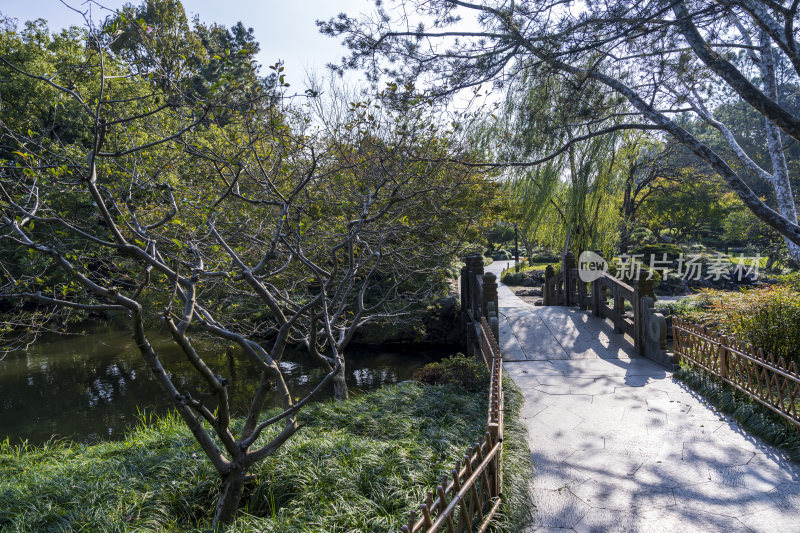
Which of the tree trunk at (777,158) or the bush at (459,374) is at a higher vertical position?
the tree trunk at (777,158)

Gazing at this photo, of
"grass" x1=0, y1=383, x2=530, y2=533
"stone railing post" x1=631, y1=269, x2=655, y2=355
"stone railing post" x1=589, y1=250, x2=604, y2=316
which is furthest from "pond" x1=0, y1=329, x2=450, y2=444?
"stone railing post" x1=631, y1=269, x2=655, y2=355

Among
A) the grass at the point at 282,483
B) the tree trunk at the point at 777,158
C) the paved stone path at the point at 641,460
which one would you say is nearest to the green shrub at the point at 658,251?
the tree trunk at the point at 777,158

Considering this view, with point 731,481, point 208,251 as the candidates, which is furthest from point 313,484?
point 208,251

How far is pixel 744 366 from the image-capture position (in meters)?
5.59

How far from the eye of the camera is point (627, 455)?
4.54 meters

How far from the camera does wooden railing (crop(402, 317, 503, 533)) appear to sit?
2.39 metres

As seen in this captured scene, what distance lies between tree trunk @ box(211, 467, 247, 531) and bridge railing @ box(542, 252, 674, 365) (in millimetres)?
6382

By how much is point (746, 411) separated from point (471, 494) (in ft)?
13.0

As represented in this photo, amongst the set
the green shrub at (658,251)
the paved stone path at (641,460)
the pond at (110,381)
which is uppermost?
the green shrub at (658,251)

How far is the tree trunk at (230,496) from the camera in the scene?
3576 millimetres

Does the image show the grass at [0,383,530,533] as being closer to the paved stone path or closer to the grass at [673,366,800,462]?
the paved stone path

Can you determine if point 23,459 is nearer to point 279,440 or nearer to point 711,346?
point 279,440

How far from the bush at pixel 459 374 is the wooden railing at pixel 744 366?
114 inches

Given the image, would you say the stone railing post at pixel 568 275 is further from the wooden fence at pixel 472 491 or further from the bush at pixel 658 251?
the bush at pixel 658 251
